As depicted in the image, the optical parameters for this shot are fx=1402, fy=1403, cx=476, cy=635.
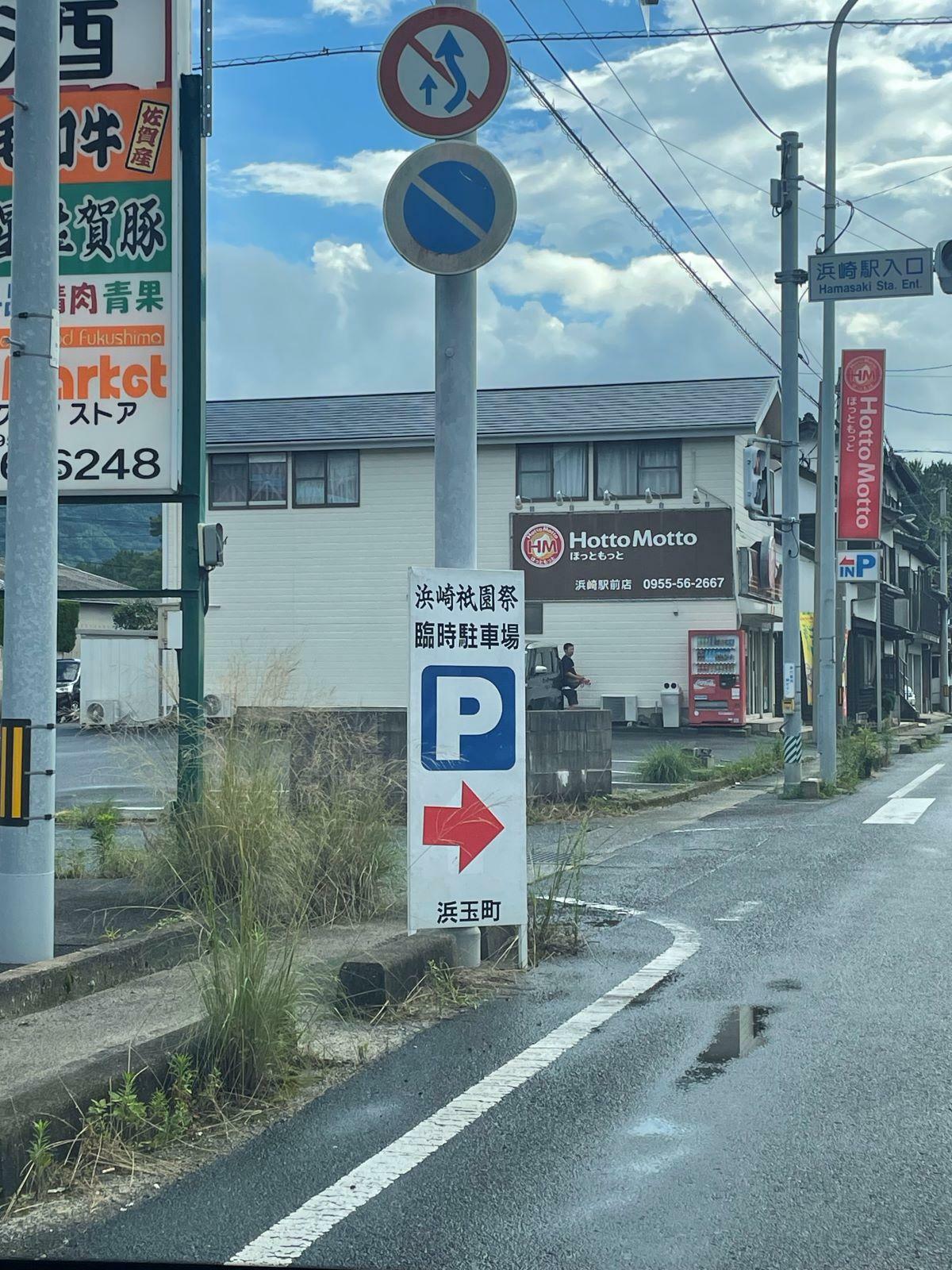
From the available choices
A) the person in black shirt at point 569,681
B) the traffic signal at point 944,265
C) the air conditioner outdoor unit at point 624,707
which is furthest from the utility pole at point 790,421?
the air conditioner outdoor unit at point 624,707

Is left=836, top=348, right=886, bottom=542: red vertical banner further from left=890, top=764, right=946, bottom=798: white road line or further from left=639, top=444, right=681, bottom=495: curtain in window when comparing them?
left=639, top=444, right=681, bottom=495: curtain in window

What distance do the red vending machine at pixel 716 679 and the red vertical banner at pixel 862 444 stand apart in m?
4.90

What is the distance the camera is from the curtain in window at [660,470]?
3209cm

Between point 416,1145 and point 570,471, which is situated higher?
point 570,471

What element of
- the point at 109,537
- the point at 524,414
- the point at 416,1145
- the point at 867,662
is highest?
the point at 109,537

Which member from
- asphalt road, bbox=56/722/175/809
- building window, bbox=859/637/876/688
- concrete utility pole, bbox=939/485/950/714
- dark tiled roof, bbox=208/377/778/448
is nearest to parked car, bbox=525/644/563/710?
dark tiled roof, bbox=208/377/778/448

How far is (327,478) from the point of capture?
112 ft

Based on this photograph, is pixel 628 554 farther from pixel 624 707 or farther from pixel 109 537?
pixel 109 537

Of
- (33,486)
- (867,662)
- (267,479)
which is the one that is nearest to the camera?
(33,486)

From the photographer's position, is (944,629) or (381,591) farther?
(944,629)

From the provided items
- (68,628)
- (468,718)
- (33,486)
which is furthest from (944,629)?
(33,486)

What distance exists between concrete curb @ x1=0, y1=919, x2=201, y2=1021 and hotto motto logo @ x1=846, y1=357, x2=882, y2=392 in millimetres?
22157

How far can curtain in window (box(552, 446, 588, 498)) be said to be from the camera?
3278 cm

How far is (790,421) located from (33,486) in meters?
13.3
